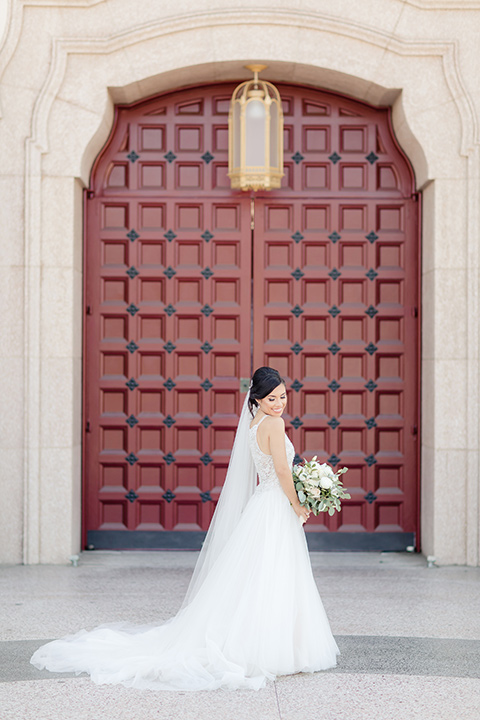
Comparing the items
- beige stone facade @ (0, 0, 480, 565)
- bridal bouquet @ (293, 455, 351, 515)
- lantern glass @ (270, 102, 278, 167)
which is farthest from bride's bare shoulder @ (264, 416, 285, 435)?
lantern glass @ (270, 102, 278, 167)

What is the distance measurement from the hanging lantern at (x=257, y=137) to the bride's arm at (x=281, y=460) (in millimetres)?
3342

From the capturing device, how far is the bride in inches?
184

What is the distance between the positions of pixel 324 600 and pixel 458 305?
2854 millimetres

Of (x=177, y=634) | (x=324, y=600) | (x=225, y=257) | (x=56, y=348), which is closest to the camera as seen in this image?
(x=177, y=634)

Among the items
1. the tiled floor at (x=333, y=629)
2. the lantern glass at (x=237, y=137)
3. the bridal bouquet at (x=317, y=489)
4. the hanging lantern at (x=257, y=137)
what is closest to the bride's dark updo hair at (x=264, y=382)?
the bridal bouquet at (x=317, y=489)

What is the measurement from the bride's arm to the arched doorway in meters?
3.07

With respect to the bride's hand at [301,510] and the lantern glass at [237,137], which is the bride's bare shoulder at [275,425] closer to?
the bride's hand at [301,510]

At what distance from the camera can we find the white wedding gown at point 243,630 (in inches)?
183

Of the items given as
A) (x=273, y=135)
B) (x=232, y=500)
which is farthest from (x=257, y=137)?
(x=232, y=500)

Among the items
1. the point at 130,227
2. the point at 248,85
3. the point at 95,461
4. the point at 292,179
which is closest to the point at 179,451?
the point at 95,461

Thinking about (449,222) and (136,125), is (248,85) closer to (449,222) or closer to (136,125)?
(136,125)

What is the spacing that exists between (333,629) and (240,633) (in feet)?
3.80

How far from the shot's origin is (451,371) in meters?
7.62

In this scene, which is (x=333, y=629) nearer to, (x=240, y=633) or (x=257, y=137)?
(x=240, y=633)
